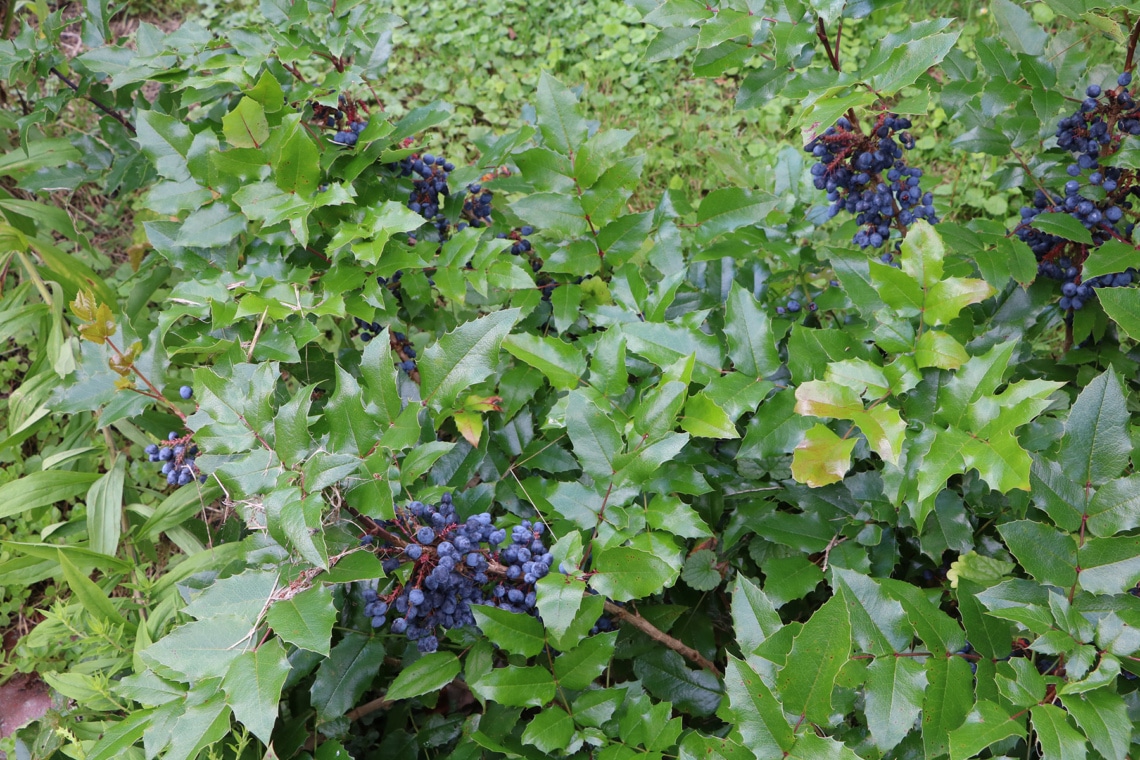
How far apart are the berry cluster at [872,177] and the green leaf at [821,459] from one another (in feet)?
1.93

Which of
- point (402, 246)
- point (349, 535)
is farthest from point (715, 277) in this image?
point (349, 535)

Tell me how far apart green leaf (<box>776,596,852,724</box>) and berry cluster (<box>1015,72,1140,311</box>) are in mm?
1032

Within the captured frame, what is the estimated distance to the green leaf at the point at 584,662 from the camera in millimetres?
1339

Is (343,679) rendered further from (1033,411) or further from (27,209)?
(27,209)

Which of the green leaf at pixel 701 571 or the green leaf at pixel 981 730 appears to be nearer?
the green leaf at pixel 981 730

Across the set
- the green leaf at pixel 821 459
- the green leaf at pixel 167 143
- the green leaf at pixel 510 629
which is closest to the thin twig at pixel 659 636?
the green leaf at pixel 510 629

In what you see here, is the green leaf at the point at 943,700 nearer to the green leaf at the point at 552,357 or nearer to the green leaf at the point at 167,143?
the green leaf at the point at 552,357

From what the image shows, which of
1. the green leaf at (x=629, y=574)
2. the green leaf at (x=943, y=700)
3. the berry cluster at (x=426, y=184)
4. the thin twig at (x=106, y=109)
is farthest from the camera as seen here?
the thin twig at (x=106, y=109)

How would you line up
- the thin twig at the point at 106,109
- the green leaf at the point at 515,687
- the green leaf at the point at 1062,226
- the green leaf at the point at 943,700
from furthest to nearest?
the thin twig at the point at 106,109
the green leaf at the point at 1062,226
the green leaf at the point at 515,687
the green leaf at the point at 943,700

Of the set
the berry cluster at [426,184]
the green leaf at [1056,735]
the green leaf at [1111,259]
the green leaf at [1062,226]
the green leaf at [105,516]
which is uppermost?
the green leaf at [1062,226]

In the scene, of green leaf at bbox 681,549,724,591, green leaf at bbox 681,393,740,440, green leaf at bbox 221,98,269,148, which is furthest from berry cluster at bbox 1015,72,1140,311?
green leaf at bbox 221,98,269,148

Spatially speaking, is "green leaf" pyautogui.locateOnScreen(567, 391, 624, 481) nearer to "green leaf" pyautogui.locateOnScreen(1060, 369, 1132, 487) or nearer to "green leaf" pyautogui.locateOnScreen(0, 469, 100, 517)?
"green leaf" pyautogui.locateOnScreen(1060, 369, 1132, 487)

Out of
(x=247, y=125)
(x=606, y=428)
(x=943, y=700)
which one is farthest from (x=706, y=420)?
(x=247, y=125)

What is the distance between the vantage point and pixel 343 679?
146 centimetres
